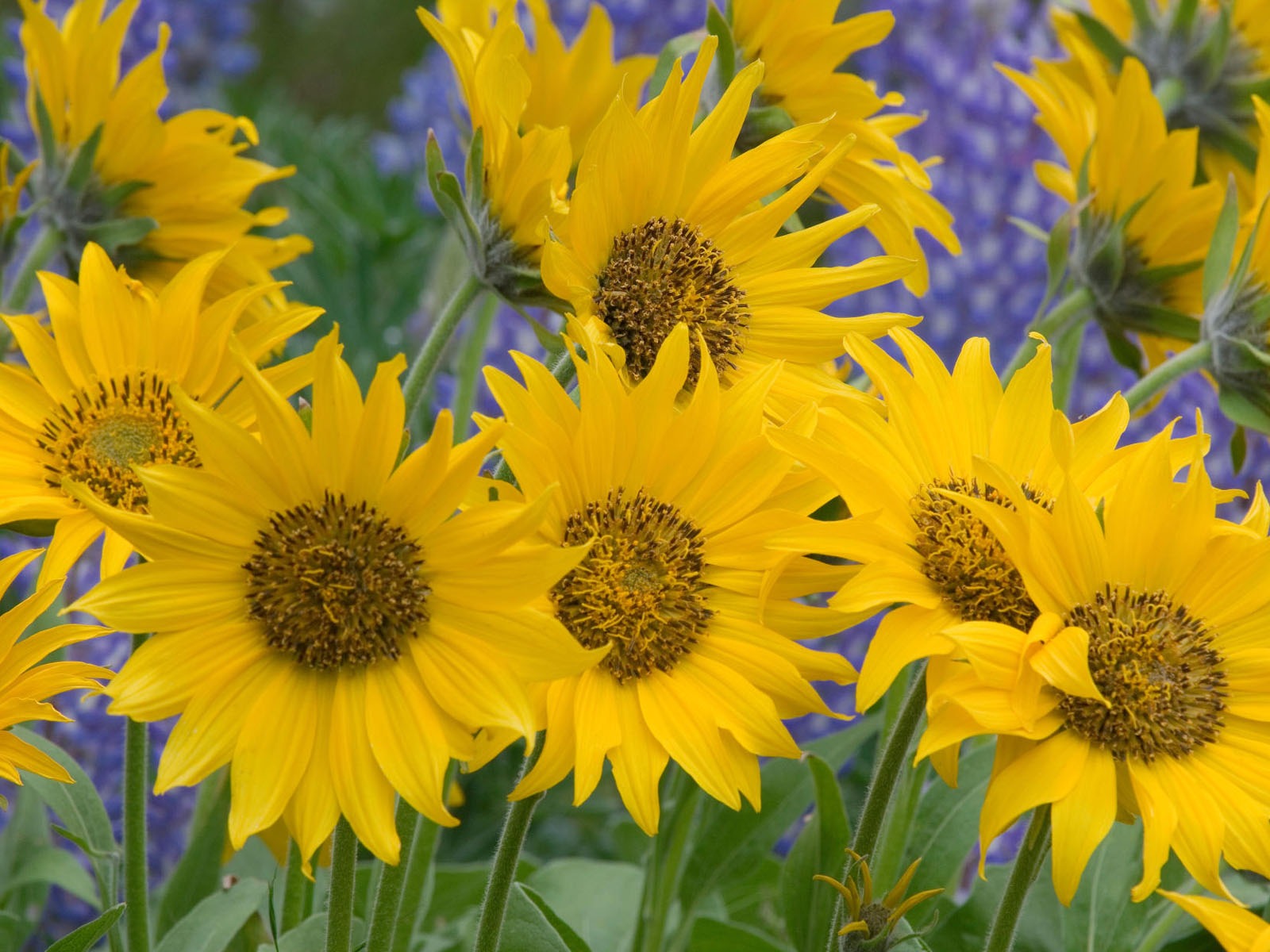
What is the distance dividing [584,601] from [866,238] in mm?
1280

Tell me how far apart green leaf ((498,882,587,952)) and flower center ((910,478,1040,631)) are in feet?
0.92

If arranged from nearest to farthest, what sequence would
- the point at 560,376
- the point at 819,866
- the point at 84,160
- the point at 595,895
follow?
the point at 560,376 < the point at 819,866 < the point at 84,160 < the point at 595,895

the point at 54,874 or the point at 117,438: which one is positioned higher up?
the point at 117,438

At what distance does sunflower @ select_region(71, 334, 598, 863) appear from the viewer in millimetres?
611

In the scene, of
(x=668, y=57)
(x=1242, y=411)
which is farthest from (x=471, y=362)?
(x=1242, y=411)

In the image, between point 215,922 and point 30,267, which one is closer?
point 215,922

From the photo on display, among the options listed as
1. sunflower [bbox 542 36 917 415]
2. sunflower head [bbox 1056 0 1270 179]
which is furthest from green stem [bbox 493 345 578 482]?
sunflower head [bbox 1056 0 1270 179]

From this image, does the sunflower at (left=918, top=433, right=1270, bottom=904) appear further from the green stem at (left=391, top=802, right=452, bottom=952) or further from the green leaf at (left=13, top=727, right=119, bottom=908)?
the green leaf at (left=13, top=727, right=119, bottom=908)

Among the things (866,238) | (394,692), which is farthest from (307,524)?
(866,238)

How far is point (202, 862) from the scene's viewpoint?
3.14 ft

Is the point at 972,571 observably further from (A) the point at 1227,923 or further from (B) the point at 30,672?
(B) the point at 30,672

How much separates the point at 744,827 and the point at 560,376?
1.40 feet

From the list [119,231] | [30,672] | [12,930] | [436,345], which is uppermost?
[119,231]

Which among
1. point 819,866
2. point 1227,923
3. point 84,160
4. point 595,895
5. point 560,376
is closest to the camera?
point 1227,923
